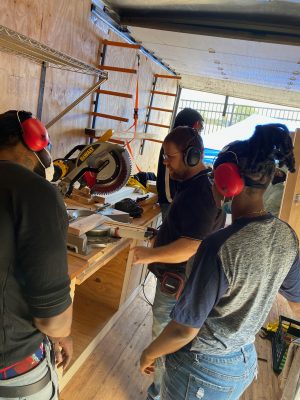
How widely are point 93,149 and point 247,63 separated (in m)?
2.12

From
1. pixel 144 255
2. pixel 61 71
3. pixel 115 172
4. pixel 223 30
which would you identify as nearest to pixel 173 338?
pixel 144 255

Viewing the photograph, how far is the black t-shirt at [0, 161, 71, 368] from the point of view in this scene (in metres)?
0.72

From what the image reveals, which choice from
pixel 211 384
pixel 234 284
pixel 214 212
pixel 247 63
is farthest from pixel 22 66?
pixel 247 63

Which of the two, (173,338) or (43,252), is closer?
(43,252)

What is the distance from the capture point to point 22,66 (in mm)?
1854

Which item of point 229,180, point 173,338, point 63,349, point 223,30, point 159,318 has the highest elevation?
point 223,30

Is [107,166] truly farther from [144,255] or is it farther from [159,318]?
[159,318]

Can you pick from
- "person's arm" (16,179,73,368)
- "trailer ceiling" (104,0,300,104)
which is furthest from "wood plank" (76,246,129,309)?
"trailer ceiling" (104,0,300,104)

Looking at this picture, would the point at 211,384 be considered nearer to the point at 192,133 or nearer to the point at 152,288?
the point at 192,133

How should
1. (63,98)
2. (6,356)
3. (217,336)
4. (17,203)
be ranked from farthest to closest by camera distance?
1. (63,98)
2. (217,336)
3. (6,356)
4. (17,203)

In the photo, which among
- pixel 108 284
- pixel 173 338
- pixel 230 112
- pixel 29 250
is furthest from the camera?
pixel 230 112

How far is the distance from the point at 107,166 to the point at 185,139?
0.41m

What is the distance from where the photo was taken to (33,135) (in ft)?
2.87

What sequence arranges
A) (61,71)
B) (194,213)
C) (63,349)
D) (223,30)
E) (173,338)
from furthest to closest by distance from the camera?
1. (223,30)
2. (61,71)
3. (194,213)
4. (63,349)
5. (173,338)
